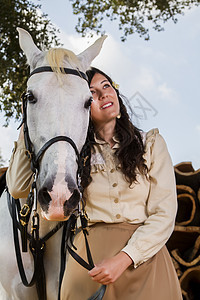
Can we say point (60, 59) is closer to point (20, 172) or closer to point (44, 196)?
point (20, 172)

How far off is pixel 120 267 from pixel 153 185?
379 mm

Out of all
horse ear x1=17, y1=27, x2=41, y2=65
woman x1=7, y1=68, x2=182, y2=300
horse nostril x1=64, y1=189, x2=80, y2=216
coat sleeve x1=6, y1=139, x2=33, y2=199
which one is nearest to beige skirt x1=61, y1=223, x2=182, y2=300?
woman x1=7, y1=68, x2=182, y2=300

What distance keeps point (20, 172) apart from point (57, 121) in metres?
0.39

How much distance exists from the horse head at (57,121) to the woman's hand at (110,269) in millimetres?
227

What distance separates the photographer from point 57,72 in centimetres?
161

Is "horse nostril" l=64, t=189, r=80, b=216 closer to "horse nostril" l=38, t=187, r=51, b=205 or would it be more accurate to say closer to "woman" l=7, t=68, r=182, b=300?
"horse nostril" l=38, t=187, r=51, b=205

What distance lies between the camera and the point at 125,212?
1.50 meters

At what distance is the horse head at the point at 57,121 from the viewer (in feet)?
4.42

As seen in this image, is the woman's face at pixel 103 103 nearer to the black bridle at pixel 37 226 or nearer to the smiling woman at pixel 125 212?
the smiling woman at pixel 125 212

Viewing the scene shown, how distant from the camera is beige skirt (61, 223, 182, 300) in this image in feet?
4.60

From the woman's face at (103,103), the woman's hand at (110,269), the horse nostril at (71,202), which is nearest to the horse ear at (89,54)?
the woman's face at (103,103)

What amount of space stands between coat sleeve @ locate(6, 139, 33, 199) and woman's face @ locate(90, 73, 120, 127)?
38 cm

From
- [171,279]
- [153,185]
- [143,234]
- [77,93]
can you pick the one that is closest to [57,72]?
[77,93]

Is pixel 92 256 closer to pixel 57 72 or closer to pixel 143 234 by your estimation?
pixel 143 234
